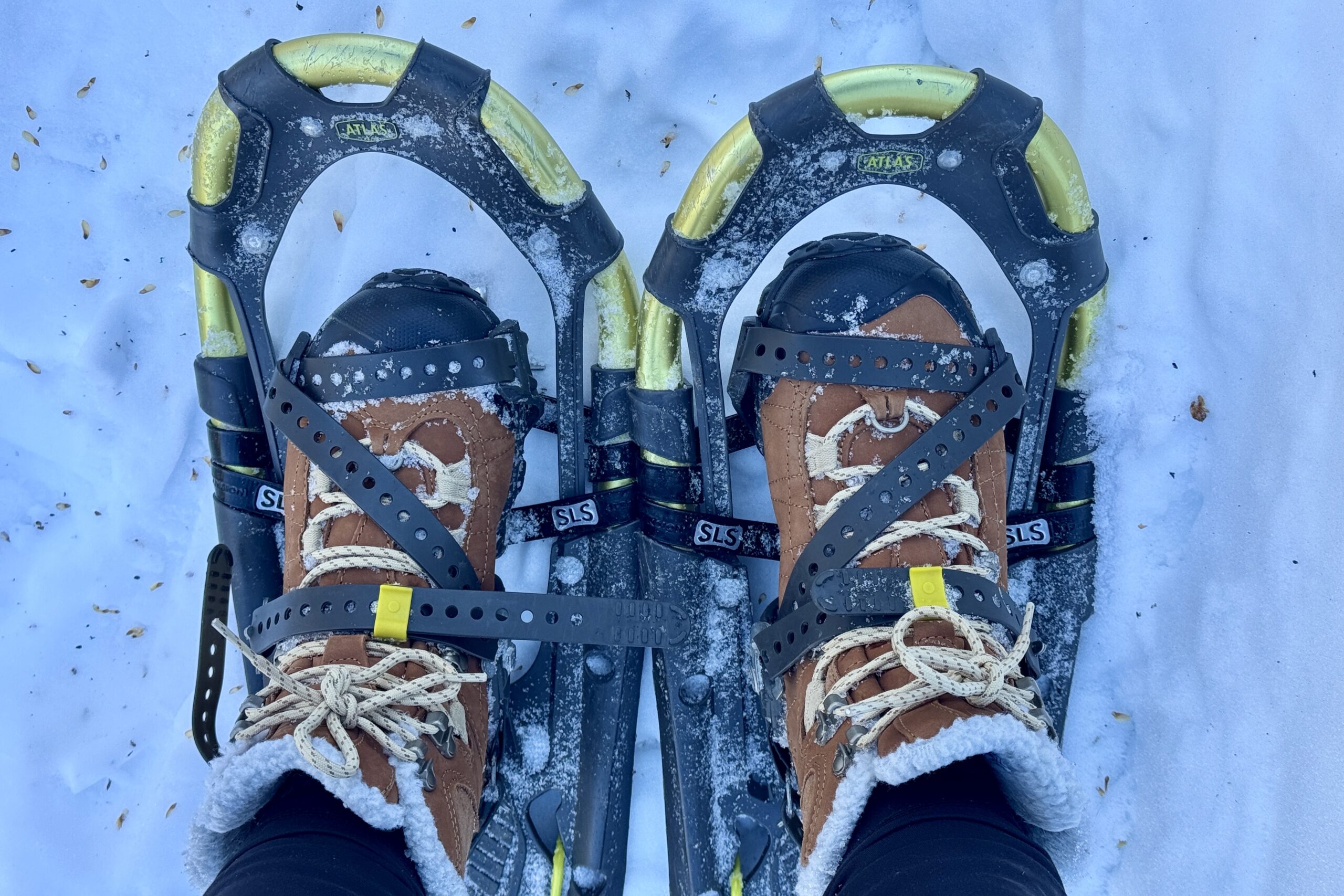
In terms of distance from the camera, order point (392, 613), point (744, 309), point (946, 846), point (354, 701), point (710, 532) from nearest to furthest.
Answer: point (946, 846) → point (354, 701) → point (392, 613) → point (710, 532) → point (744, 309)

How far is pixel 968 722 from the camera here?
0.81 metres

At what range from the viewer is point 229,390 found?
124cm

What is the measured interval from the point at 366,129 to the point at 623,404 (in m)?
0.45

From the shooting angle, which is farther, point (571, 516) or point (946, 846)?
point (571, 516)

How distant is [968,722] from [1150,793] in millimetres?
663

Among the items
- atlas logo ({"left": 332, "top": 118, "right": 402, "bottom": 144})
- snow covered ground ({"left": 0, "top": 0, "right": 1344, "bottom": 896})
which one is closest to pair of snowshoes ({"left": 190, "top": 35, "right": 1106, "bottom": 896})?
atlas logo ({"left": 332, "top": 118, "right": 402, "bottom": 144})

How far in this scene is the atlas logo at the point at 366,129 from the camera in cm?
113

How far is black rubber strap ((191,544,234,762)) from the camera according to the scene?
1189 mm

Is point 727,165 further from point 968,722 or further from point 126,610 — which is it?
point 126,610

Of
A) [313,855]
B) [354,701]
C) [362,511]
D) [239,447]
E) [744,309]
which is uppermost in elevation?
[744,309]

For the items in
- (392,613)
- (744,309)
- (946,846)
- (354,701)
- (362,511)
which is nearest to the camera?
(946,846)

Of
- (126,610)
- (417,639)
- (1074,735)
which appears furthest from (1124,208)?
(126,610)

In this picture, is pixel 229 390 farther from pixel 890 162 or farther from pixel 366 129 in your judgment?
pixel 890 162

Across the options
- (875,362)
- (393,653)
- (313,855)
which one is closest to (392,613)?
(393,653)
